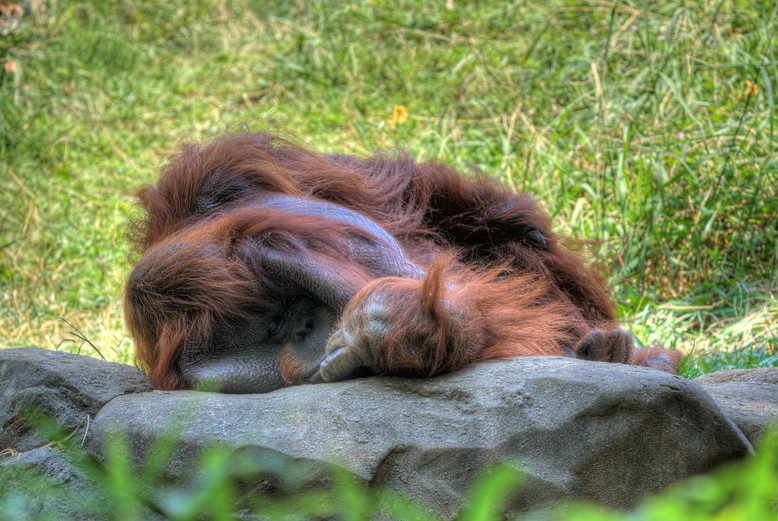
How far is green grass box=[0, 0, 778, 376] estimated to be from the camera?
334cm

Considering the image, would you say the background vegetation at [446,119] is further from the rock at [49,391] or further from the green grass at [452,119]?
the rock at [49,391]

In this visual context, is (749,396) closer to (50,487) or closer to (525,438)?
(525,438)

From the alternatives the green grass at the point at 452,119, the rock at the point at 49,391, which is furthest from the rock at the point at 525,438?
the green grass at the point at 452,119

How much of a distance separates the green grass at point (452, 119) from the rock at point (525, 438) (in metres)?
1.17

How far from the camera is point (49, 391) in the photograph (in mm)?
1683

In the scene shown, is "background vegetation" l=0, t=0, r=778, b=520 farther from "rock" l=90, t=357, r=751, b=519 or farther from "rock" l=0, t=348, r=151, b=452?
"rock" l=0, t=348, r=151, b=452

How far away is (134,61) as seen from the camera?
578 cm

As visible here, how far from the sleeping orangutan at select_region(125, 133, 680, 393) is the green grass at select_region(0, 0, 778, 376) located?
1.23 feet

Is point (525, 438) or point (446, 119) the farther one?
point (446, 119)

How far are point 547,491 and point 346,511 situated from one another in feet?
1.04

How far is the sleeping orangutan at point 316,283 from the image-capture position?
60.4 inches

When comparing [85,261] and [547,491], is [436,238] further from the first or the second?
[85,261]

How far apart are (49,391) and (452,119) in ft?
10.5

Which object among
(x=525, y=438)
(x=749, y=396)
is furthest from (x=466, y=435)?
(x=749, y=396)
